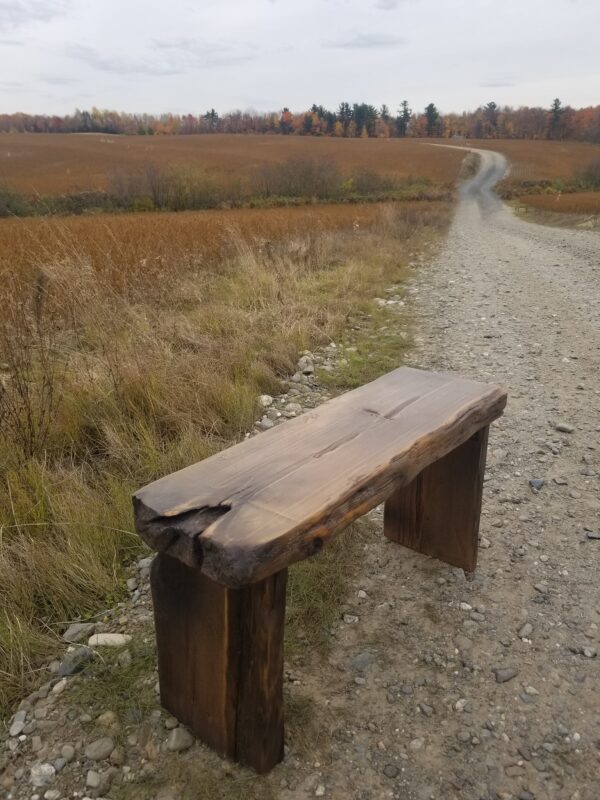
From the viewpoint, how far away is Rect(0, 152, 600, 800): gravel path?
1.49 metres

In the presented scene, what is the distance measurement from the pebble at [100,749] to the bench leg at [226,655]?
215 millimetres

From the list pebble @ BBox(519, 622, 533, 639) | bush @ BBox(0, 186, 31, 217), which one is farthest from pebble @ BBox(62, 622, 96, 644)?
bush @ BBox(0, 186, 31, 217)

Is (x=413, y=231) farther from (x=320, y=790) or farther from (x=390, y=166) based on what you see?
(x=390, y=166)

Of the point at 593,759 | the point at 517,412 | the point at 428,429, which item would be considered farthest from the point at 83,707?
the point at 517,412

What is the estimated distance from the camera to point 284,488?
1.43 metres

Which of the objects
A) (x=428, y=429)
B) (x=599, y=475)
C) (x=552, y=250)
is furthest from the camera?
(x=552, y=250)

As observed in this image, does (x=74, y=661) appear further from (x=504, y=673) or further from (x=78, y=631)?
(x=504, y=673)

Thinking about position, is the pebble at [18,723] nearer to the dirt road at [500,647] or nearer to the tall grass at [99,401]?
the tall grass at [99,401]

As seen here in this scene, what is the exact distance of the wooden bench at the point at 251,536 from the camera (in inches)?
49.8

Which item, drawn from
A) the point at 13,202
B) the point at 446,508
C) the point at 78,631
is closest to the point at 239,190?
the point at 13,202

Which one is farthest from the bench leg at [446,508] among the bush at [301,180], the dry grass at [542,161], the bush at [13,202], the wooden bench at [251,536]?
the dry grass at [542,161]

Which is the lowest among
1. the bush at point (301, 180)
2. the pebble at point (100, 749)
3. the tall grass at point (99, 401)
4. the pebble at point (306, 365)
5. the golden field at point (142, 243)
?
Result: the pebble at point (100, 749)

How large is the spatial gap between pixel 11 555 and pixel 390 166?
44.7m

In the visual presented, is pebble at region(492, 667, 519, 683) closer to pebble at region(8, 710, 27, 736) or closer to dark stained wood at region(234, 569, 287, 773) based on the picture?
dark stained wood at region(234, 569, 287, 773)
